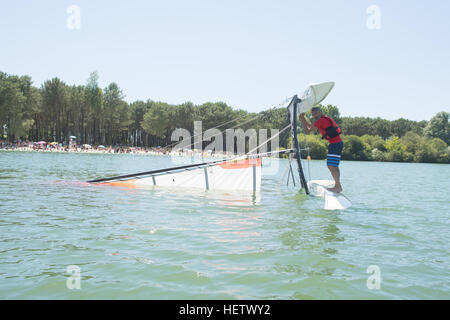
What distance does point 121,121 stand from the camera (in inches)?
4208

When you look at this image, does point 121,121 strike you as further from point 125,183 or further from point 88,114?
point 125,183

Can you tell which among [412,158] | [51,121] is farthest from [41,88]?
[412,158]

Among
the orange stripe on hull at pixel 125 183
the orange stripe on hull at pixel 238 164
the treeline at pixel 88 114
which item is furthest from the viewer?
the treeline at pixel 88 114

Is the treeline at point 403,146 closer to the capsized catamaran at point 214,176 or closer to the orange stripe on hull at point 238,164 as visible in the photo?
the capsized catamaran at point 214,176

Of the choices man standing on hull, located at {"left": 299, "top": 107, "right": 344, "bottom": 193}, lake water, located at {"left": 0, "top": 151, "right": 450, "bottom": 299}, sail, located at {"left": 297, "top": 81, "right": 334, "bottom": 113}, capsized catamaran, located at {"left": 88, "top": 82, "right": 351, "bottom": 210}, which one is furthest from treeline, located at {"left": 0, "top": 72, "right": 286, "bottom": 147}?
lake water, located at {"left": 0, "top": 151, "right": 450, "bottom": 299}

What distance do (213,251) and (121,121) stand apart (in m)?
106

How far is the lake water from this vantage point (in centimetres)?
488

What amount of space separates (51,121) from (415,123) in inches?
5646

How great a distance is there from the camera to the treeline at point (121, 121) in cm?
8300

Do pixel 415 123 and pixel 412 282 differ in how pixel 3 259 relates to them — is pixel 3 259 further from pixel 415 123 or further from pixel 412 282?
pixel 415 123

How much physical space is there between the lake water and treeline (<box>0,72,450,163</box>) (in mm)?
67500

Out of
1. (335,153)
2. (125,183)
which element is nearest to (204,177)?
(125,183)

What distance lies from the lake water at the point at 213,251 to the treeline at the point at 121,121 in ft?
221

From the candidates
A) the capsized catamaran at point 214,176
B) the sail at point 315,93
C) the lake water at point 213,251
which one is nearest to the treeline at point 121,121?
the capsized catamaran at point 214,176
